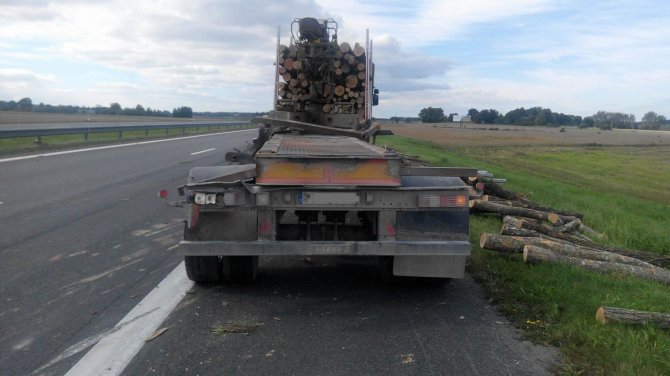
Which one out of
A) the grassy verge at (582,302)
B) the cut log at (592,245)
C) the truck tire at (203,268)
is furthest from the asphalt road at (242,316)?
the cut log at (592,245)

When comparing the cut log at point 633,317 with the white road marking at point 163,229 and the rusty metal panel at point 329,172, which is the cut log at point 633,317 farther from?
the white road marking at point 163,229

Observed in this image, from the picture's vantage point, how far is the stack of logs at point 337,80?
10.6m


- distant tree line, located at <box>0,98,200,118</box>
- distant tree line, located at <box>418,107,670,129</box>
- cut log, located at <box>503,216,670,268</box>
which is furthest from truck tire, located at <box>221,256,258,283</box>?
distant tree line, located at <box>418,107,670,129</box>

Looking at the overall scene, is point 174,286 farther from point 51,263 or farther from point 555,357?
point 555,357

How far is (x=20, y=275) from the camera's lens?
20.0 feet

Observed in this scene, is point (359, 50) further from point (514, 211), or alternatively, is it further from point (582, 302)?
point (582, 302)

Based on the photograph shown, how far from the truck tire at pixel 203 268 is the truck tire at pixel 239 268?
7cm

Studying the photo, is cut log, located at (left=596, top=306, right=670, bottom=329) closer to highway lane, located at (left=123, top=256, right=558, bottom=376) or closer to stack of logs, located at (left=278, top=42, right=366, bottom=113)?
highway lane, located at (left=123, top=256, right=558, bottom=376)

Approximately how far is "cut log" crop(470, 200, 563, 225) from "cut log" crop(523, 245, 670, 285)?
2.36 meters

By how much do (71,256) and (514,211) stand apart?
637cm

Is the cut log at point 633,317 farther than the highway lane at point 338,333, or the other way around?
the cut log at point 633,317

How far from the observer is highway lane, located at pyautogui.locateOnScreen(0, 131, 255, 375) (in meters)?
4.54

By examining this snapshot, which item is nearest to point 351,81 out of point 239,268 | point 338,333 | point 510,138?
point 239,268

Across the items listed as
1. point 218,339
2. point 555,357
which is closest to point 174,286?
point 218,339
